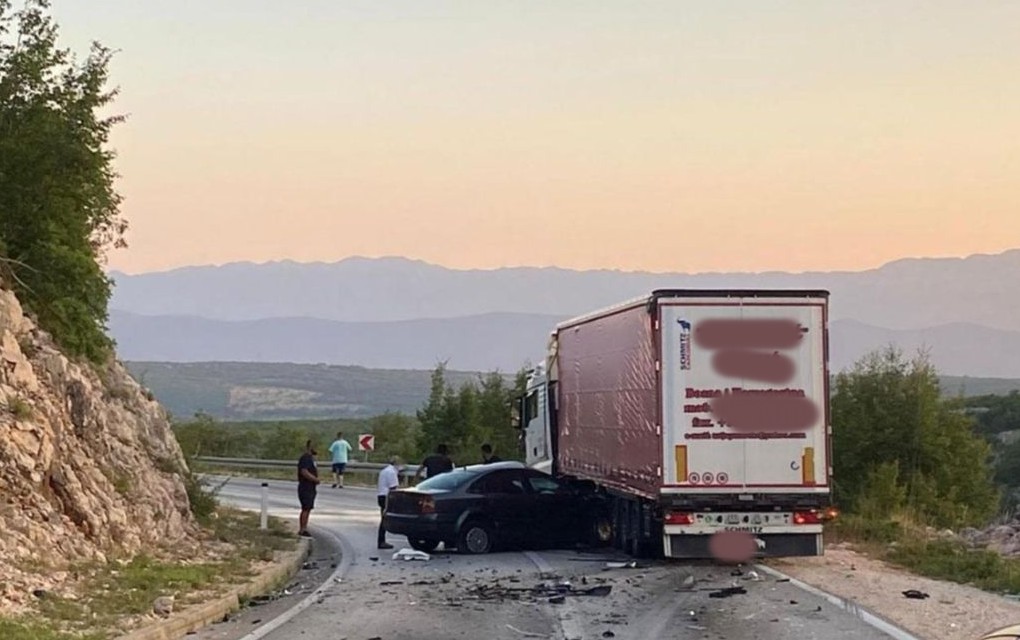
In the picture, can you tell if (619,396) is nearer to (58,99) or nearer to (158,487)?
(158,487)

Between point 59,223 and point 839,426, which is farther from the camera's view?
point 839,426

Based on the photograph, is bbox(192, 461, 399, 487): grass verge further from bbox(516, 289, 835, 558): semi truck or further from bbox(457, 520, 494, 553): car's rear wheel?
bbox(516, 289, 835, 558): semi truck

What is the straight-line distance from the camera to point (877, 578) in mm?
17250

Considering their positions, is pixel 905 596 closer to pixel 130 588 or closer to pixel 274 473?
pixel 130 588

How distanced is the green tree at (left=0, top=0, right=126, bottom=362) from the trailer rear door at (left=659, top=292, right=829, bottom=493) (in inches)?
365

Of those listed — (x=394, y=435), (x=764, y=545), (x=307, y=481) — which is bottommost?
(x=764, y=545)

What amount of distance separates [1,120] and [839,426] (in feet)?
81.8

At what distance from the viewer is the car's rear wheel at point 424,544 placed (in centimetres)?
2119

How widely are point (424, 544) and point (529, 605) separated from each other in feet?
24.4

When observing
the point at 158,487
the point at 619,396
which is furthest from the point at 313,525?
the point at 619,396

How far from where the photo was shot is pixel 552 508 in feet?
71.8

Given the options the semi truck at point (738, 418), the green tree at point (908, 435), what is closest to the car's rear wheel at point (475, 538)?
the semi truck at point (738, 418)

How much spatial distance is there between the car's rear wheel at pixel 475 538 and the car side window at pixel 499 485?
20.6 inches

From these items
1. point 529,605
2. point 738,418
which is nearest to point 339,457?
point 738,418
